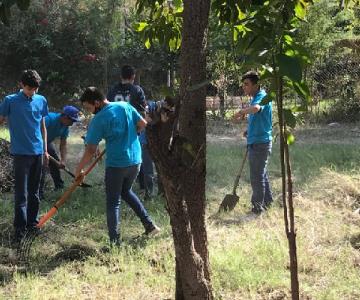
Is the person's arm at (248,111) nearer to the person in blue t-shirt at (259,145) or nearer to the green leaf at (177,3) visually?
the person in blue t-shirt at (259,145)

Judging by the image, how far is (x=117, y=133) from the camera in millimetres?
4953

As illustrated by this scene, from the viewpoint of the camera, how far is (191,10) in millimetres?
2693

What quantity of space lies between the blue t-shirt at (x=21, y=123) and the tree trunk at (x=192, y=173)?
111 inches

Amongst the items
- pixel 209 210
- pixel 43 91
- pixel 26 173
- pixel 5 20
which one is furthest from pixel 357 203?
pixel 43 91

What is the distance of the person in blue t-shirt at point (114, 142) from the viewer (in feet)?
16.0

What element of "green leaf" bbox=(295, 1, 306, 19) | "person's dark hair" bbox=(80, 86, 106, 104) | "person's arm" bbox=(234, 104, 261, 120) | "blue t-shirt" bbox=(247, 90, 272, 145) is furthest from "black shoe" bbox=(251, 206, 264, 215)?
"green leaf" bbox=(295, 1, 306, 19)

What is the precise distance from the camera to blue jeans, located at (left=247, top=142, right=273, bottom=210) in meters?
6.06

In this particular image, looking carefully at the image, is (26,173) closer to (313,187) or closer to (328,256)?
(328,256)

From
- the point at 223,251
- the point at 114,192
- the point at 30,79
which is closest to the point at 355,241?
the point at 223,251

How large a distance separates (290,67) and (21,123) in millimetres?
3840

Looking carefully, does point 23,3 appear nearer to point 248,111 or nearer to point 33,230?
point 33,230

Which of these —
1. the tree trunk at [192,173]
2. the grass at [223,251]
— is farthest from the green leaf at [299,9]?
the grass at [223,251]

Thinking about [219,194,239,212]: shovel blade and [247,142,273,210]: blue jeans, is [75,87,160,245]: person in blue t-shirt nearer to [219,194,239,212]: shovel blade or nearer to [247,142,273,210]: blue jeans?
[219,194,239,212]: shovel blade

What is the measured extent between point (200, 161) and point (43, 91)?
12.3 m
